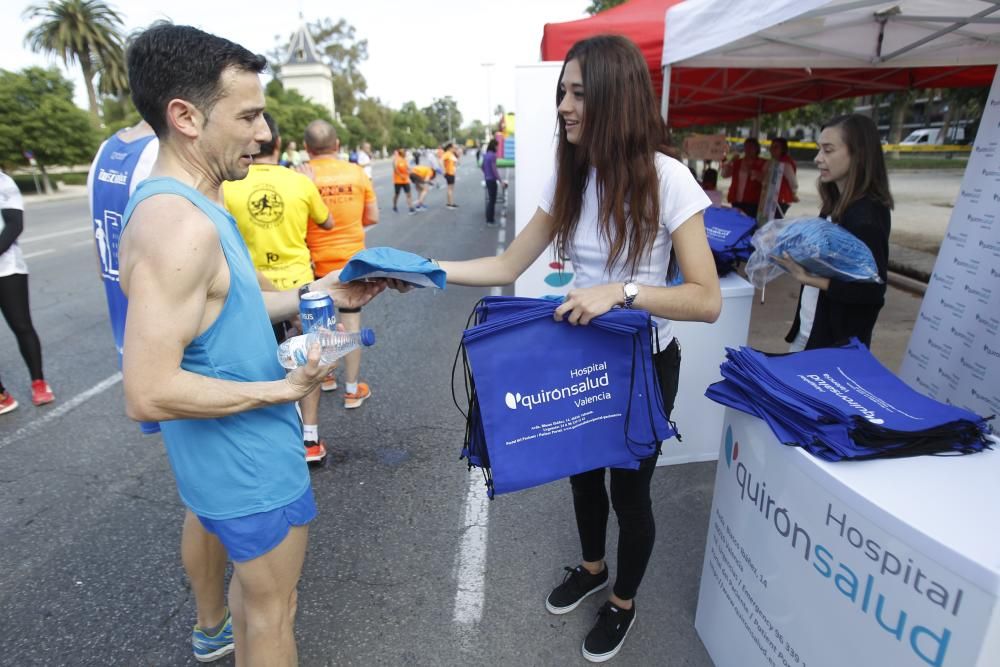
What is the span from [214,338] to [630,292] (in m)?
1.06

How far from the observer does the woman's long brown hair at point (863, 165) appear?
2510 mm


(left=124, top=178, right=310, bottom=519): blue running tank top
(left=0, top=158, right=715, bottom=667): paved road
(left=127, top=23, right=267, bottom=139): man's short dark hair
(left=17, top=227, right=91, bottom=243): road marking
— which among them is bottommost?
(left=0, top=158, right=715, bottom=667): paved road

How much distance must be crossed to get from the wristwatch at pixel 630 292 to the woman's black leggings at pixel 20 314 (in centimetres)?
422

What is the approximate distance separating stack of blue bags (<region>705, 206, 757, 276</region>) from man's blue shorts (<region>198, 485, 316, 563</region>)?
261cm

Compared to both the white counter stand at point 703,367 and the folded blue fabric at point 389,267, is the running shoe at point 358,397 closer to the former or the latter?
the white counter stand at point 703,367

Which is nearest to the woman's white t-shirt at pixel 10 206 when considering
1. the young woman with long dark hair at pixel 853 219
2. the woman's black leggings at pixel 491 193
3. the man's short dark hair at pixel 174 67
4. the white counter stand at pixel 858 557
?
the man's short dark hair at pixel 174 67

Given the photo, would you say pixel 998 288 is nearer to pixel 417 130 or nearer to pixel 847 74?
pixel 847 74

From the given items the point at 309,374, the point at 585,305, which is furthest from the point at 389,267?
the point at 585,305

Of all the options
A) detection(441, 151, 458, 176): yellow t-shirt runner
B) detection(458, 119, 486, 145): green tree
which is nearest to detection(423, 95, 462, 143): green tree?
detection(458, 119, 486, 145): green tree

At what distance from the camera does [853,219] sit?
8.22 feet

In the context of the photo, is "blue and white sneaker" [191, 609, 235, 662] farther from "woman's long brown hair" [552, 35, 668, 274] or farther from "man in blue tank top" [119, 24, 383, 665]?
"woman's long brown hair" [552, 35, 668, 274]

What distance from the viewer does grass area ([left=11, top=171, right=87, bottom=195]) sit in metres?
24.7

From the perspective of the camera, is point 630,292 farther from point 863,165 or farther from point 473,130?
point 473,130

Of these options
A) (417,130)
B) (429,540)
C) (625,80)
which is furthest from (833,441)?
(417,130)
